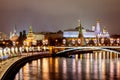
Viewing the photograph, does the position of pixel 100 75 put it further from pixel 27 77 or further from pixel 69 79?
pixel 27 77

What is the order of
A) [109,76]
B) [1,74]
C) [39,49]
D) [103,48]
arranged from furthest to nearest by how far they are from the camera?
[39,49] < [103,48] < [109,76] < [1,74]

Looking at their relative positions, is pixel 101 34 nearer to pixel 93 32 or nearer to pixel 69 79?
pixel 93 32

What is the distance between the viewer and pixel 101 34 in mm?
118438

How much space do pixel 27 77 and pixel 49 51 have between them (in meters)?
33.3

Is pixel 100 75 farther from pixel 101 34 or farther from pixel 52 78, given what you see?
pixel 101 34

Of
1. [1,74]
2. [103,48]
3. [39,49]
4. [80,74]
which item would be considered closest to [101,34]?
[39,49]

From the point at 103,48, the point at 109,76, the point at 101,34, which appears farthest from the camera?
the point at 101,34

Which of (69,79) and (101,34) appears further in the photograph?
(101,34)

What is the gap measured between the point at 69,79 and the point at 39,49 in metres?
37.2

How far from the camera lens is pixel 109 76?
1300 inches

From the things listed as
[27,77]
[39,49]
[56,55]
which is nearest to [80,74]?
[27,77]

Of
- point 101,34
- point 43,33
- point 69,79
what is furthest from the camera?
point 43,33

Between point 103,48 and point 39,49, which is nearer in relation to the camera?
point 103,48

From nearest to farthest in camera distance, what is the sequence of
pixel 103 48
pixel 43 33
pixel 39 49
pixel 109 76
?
pixel 109 76
pixel 103 48
pixel 39 49
pixel 43 33
